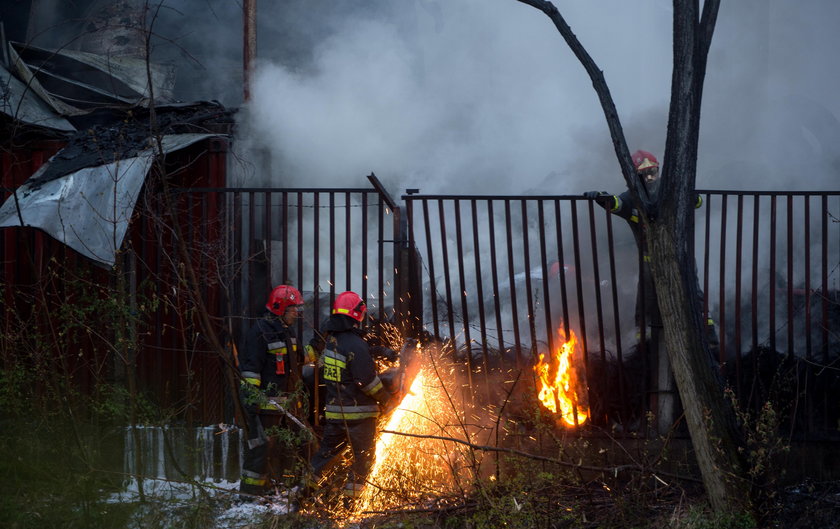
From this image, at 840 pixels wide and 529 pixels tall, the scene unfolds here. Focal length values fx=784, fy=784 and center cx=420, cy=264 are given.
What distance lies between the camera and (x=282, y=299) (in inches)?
271

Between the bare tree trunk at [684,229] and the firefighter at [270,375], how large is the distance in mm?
3164

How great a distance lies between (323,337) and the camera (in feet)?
21.6

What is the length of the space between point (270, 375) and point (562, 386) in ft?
8.48

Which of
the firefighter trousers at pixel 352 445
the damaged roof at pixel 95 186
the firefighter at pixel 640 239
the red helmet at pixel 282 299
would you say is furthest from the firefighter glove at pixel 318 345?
the firefighter at pixel 640 239

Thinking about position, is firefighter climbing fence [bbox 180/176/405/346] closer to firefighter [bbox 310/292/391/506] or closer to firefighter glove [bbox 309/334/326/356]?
firefighter glove [bbox 309/334/326/356]

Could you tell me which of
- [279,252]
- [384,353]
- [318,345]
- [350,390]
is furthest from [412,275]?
[279,252]

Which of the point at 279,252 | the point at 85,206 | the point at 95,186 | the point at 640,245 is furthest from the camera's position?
the point at 279,252

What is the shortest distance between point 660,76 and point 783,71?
1796mm

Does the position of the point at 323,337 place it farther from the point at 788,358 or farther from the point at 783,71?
the point at 783,71

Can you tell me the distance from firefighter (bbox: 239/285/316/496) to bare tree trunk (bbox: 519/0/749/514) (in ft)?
10.4

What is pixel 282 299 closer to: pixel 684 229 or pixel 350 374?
pixel 350 374

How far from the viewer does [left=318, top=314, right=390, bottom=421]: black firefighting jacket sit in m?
A: 6.25

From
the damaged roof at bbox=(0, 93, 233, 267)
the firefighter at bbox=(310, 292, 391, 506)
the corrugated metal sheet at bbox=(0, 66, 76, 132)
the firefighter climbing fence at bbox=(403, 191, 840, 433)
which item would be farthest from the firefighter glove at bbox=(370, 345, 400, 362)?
the corrugated metal sheet at bbox=(0, 66, 76, 132)

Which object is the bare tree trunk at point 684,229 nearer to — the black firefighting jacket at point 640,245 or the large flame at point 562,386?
the black firefighting jacket at point 640,245
